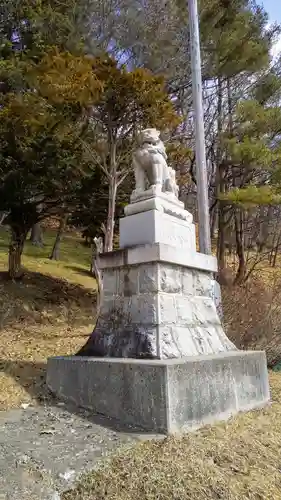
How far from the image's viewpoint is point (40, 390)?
4219 millimetres

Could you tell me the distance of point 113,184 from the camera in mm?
8781

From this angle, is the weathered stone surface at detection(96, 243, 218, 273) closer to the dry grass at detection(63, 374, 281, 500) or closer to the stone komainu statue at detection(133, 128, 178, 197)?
the stone komainu statue at detection(133, 128, 178, 197)

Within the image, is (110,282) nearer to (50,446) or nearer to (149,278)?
(149,278)

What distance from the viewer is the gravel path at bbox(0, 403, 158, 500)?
88.1 inches

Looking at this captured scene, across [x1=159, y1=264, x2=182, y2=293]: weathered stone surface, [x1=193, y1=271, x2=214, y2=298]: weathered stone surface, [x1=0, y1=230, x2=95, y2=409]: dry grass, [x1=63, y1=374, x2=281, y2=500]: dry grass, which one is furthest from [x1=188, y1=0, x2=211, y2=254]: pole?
[x1=63, y1=374, x2=281, y2=500]: dry grass

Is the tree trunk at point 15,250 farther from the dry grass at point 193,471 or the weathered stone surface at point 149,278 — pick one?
the dry grass at point 193,471

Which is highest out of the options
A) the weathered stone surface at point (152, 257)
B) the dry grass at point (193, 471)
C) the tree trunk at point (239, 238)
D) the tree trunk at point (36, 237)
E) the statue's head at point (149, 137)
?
the tree trunk at point (36, 237)

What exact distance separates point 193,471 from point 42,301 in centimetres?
807

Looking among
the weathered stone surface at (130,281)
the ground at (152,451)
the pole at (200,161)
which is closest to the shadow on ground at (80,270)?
the pole at (200,161)

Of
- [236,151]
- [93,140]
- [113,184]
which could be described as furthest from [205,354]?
[236,151]

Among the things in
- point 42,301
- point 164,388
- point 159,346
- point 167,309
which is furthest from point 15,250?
point 164,388

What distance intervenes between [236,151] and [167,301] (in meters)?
7.37

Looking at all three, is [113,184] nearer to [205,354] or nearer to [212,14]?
[205,354]

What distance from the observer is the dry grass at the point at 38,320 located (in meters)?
4.48
